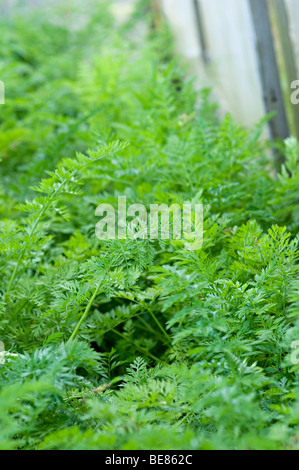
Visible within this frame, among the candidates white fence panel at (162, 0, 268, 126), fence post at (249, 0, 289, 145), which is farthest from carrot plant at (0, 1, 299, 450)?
white fence panel at (162, 0, 268, 126)

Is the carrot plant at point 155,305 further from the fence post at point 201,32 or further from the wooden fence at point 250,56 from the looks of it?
the fence post at point 201,32

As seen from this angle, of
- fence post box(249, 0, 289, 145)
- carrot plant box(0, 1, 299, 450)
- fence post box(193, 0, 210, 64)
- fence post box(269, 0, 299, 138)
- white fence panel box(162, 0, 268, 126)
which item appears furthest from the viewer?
fence post box(193, 0, 210, 64)

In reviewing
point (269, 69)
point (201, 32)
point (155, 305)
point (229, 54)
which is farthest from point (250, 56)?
point (155, 305)

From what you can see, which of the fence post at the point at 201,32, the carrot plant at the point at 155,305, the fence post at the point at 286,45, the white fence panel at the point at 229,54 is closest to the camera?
the carrot plant at the point at 155,305

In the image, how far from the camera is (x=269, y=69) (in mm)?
2846

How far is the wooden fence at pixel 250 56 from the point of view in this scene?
2.63 meters

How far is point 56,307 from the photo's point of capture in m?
1.46

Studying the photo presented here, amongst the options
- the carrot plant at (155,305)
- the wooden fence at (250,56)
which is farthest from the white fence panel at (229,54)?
the carrot plant at (155,305)

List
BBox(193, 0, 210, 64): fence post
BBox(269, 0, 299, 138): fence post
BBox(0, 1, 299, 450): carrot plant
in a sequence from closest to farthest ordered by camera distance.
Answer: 1. BBox(0, 1, 299, 450): carrot plant
2. BBox(269, 0, 299, 138): fence post
3. BBox(193, 0, 210, 64): fence post

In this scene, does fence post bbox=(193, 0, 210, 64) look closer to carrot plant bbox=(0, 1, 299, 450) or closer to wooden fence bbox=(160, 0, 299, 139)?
wooden fence bbox=(160, 0, 299, 139)

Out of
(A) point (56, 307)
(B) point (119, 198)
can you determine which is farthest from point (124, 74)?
(A) point (56, 307)

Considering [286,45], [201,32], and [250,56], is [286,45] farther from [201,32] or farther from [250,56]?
[201,32]

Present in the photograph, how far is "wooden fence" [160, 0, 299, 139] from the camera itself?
2635 mm

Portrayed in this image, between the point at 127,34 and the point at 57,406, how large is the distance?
4.71 m
